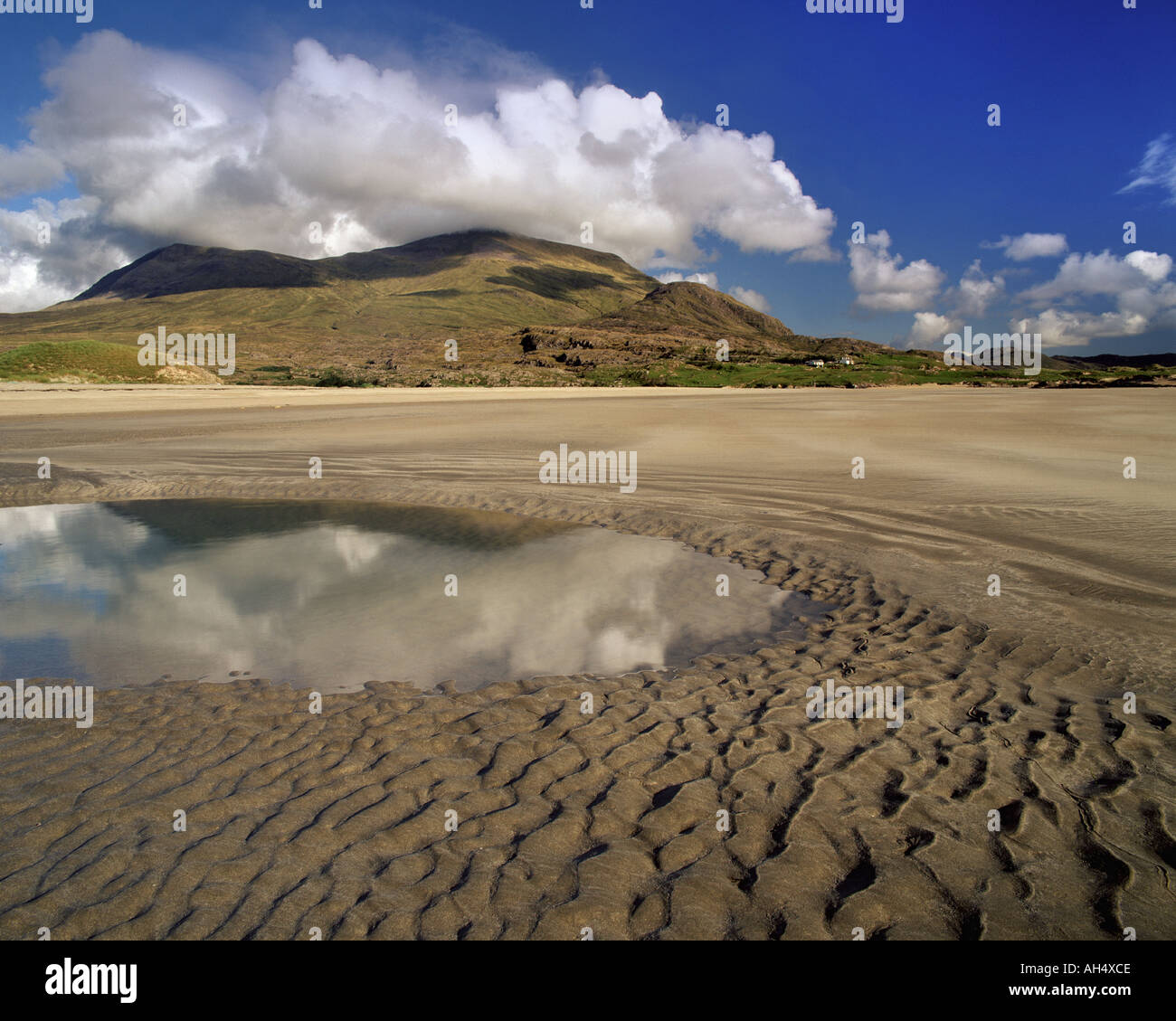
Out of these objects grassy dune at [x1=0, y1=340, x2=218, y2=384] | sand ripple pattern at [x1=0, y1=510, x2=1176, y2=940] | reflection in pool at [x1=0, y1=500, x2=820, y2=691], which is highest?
grassy dune at [x1=0, y1=340, x2=218, y2=384]

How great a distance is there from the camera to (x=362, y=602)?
9172 millimetres

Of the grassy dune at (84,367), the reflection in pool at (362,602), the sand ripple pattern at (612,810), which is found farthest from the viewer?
the grassy dune at (84,367)

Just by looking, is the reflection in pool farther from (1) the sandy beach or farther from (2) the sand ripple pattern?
(2) the sand ripple pattern

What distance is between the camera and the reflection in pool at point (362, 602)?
7309mm

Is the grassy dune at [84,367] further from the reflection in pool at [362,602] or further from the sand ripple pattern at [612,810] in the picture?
the sand ripple pattern at [612,810]

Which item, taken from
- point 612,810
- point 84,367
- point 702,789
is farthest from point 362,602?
point 84,367

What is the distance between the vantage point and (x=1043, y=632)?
24.4 ft

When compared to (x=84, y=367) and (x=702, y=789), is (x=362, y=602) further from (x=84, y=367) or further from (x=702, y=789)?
(x=84, y=367)

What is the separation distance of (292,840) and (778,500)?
1180 centimetres

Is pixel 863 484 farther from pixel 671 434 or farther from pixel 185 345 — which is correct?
pixel 185 345

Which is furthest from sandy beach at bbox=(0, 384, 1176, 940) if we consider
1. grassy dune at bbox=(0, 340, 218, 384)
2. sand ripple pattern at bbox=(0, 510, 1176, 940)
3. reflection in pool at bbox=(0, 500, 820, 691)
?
grassy dune at bbox=(0, 340, 218, 384)

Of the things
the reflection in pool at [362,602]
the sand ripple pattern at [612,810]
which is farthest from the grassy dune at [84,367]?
the sand ripple pattern at [612,810]

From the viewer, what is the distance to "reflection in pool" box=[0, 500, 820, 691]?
731 cm
